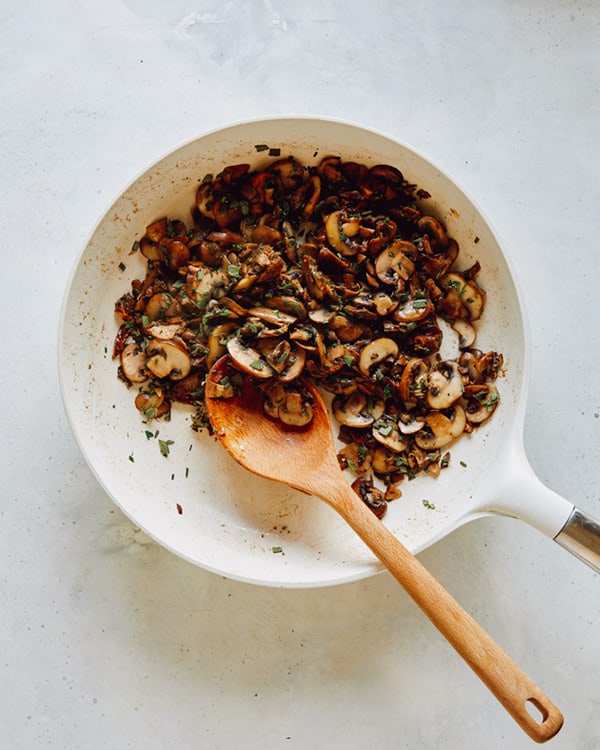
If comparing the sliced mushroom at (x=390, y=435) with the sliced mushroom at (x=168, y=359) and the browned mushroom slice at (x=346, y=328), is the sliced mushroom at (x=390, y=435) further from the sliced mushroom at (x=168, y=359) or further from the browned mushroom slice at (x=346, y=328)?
the sliced mushroom at (x=168, y=359)

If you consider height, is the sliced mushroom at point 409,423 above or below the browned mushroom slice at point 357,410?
above

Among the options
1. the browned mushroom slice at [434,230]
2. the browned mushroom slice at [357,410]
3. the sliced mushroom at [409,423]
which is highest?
Result: the browned mushroom slice at [434,230]

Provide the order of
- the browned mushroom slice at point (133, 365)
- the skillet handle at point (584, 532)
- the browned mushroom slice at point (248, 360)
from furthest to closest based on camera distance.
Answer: the browned mushroom slice at point (133, 365), the browned mushroom slice at point (248, 360), the skillet handle at point (584, 532)

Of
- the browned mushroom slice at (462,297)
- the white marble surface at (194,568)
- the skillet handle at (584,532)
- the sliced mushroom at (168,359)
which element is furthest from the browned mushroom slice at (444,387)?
the sliced mushroom at (168,359)

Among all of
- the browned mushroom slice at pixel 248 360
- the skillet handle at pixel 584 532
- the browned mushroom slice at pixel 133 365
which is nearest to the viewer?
the skillet handle at pixel 584 532

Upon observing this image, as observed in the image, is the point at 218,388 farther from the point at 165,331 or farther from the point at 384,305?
the point at 384,305

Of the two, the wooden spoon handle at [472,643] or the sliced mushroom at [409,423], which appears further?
the sliced mushroom at [409,423]

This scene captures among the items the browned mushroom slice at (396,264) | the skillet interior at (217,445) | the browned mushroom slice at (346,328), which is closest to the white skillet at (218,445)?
the skillet interior at (217,445)
